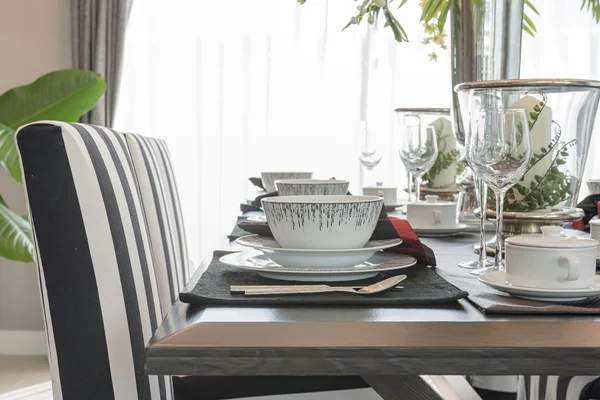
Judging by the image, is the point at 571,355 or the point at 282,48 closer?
the point at 571,355

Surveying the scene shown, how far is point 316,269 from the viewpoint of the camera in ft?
3.05

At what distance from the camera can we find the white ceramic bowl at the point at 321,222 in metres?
0.95

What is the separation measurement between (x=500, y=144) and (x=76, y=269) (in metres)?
0.56

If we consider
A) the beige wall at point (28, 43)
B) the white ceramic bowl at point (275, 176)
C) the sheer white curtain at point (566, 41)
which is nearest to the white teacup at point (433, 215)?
the white ceramic bowl at point (275, 176)

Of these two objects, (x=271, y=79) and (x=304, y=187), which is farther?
(x=271, y=79)

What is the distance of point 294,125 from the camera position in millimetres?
4223

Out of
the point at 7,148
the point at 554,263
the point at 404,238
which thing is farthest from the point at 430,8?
the point at 7,148

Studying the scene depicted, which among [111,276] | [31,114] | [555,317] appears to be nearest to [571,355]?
[555,317]

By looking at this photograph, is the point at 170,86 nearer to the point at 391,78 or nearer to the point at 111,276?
the point at 391,78

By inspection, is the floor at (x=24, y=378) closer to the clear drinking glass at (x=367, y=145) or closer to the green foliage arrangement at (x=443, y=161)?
the clear drinking glass at (x=367, y=145)

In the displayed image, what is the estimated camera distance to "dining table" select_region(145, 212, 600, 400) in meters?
0.71

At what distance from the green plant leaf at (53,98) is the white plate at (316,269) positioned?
2.86 m

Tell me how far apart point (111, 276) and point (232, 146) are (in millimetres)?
3231

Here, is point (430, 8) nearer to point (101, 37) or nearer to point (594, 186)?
point (594, 186)
